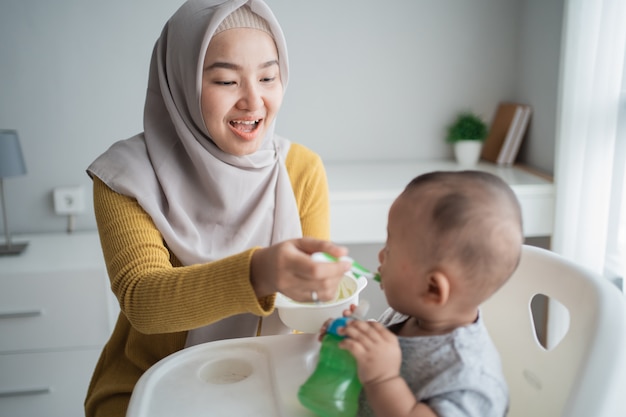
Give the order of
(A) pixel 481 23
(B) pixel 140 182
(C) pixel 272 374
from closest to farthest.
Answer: (C) pixel 272 374, (B) pixel 140 182, (A) pixel 481 23

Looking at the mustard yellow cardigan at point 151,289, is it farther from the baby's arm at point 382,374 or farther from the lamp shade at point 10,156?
the lamp shade at point 10,156

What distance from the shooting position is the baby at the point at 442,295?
760 millimetres

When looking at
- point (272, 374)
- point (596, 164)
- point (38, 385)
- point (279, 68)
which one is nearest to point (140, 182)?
point (279, 68)

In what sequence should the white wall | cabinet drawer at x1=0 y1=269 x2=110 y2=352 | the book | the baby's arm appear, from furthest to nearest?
the book, the white wall, cabinet drawer at x1=0 y1=269 x2=110 y2=352, the baby's arm

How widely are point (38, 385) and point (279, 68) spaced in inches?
58.6

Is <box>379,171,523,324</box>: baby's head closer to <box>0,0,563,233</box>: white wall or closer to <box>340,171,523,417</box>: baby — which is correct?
<box>340,171,523,417</box>: baby

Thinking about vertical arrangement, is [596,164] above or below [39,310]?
above

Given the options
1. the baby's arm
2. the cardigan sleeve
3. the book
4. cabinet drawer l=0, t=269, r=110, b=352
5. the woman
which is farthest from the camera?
the book

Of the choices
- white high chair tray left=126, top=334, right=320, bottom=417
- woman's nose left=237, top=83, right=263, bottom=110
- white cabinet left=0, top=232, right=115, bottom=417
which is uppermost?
woman's nose left=237, top=83, right=263, bottom=110

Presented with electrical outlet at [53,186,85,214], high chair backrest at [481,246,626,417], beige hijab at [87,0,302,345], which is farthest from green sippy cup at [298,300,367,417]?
electrical outlet at [53,186,85,214]

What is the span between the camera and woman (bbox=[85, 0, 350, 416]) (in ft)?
3.61

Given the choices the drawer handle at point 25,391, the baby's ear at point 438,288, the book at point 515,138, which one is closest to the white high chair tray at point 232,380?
the baby's ear at point 438,288

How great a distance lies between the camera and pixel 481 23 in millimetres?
2467

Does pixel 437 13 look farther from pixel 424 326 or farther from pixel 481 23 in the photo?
pixel 424 326
